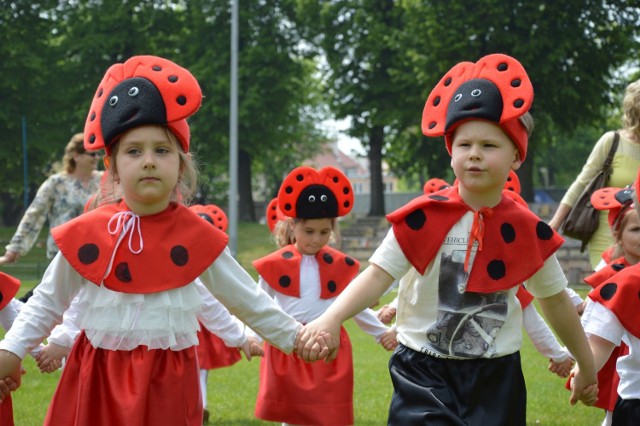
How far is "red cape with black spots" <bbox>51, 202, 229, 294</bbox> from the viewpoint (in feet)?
14.6

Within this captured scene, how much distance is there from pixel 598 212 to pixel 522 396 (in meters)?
2.90

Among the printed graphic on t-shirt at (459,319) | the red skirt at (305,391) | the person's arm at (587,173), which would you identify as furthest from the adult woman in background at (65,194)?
the printed graphic on t-shirt at (459,319)

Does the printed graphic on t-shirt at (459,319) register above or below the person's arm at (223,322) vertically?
above

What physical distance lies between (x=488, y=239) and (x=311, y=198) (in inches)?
128

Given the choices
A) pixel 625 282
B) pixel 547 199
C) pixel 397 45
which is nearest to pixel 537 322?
pixel 625 282

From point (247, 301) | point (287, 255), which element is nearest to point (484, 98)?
point (247, 301)

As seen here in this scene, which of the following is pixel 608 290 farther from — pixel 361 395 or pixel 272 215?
pixel 361 395

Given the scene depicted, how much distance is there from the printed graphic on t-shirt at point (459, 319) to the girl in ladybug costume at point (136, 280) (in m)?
0.90

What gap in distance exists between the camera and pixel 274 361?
7.36 meters

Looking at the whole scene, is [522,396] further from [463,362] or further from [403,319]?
[403,319]

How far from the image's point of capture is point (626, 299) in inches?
189

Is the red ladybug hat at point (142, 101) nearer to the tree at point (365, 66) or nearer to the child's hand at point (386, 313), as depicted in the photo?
the child's hand at point (386, 313)

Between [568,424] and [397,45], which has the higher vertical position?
[397,45]

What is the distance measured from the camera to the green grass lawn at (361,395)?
8680 millimetres
